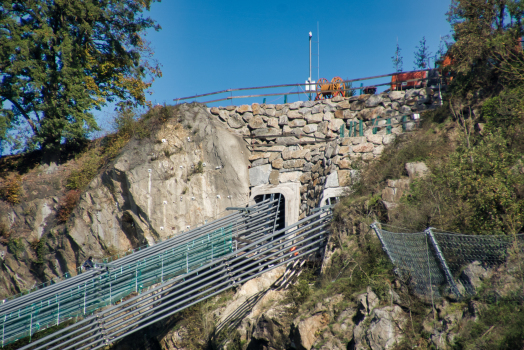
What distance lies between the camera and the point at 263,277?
11.7 metres

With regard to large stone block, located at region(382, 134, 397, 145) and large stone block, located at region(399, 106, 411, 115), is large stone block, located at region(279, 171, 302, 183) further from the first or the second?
large stone block, located at region(399, 106, 411, 115)

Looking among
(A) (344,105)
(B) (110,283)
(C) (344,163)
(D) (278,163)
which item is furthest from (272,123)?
(B) (110,283)

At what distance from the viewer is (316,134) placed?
50.8ft

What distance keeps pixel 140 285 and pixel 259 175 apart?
6286mm

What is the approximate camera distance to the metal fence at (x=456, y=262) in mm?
6078

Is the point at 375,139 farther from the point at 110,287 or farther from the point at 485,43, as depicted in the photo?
the point at 110,287

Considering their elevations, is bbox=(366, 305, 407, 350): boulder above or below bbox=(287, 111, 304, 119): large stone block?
below

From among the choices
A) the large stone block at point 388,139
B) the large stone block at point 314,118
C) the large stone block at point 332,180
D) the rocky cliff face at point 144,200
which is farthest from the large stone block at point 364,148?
the rocky cliff face at point 144,200

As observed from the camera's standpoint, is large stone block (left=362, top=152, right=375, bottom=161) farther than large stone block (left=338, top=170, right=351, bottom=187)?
Yes

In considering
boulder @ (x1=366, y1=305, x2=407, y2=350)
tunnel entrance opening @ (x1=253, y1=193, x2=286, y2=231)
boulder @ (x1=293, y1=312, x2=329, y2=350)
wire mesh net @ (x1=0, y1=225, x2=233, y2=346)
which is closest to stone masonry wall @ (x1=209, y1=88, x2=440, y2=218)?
tunnel entrance opening @ (x1=253, y1=193, x2=286, y2=231)

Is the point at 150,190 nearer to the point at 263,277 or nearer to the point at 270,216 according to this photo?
the point at 270,216

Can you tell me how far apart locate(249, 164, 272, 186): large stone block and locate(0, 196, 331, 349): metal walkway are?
3.18m

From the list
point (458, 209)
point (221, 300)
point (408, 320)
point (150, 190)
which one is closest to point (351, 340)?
point (408, 320)

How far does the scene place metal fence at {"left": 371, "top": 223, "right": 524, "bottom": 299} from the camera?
6.08 metres
